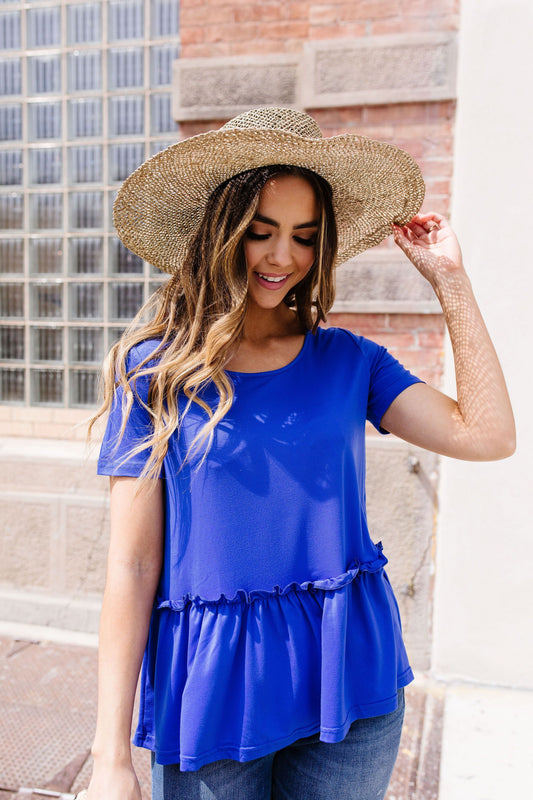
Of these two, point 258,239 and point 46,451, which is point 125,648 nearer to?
point 258,239

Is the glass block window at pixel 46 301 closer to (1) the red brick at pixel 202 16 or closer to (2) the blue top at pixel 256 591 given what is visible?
(1) the red brick at pixel 202 16

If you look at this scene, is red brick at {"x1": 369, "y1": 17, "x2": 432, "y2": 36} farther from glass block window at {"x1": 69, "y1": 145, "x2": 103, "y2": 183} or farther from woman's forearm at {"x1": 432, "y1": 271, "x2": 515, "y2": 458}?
woman's forearm at {"x1": 432, "y1": 271, "x2": 515, "y2": 458}

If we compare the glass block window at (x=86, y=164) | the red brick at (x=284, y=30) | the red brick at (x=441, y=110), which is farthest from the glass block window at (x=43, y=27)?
the red brick at (x=441, y=110)

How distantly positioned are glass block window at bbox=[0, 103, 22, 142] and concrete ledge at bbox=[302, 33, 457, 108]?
1.69 m

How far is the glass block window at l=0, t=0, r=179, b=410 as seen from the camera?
338cm

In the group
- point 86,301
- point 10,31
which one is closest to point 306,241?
point 86,301

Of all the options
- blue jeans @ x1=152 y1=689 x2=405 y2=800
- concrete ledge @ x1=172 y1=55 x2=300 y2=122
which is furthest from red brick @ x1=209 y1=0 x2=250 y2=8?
blue jeans @ x1=152 y1=689 x2=405 y2=800

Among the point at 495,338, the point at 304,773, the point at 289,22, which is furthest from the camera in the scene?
the point at 289,22

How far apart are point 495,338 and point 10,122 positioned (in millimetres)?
2864

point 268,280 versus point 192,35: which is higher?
point 192,35

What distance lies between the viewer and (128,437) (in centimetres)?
120

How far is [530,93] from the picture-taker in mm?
2689

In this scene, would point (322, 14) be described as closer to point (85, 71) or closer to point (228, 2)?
point (228, 2)

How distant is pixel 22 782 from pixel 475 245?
2.79m
